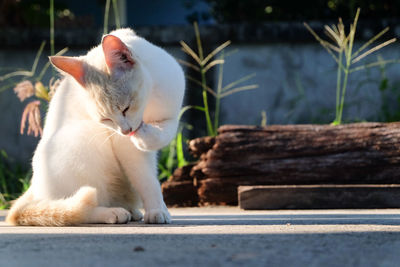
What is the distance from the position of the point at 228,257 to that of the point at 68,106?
4.62 feet

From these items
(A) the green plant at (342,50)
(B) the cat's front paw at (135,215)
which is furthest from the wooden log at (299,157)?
(B) the cat's front paw at (135,215)

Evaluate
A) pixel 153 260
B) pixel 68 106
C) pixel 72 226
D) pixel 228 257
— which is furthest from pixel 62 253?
pixel 68 106

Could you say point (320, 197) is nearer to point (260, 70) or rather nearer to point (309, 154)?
point (309, 154)

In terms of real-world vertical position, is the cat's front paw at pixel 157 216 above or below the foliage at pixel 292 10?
below

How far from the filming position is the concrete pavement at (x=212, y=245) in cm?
146

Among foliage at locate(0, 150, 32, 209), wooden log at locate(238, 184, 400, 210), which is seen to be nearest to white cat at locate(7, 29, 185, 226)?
wooden log at locate(238, 184, 400, 210)

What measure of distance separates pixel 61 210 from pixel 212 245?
91cm

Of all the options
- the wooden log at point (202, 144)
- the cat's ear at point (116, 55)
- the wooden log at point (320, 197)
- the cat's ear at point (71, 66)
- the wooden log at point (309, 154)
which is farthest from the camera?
the wooden log at point (202, 144)

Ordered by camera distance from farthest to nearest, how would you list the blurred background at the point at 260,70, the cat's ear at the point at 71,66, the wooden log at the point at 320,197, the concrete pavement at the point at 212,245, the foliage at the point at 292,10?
the foliage at the point at 292,10
the blurred background at the point at 260,70
the wooden log at the point at 320,197
the cat's ear at the point at 71,66
the concrete pavement at the point at 212,245

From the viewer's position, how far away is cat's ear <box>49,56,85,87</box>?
231cm

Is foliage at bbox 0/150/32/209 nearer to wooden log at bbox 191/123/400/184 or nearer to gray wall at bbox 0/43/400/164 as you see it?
gray wall at bbox 0/43/400/164

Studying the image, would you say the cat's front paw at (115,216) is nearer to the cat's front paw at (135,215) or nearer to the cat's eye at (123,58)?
the cat's front paw at (135,215)

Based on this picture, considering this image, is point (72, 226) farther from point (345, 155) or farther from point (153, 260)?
point (345, 155)

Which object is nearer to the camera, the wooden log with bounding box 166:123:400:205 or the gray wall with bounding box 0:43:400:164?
the wooden log with bounding box 166:123:400:205
